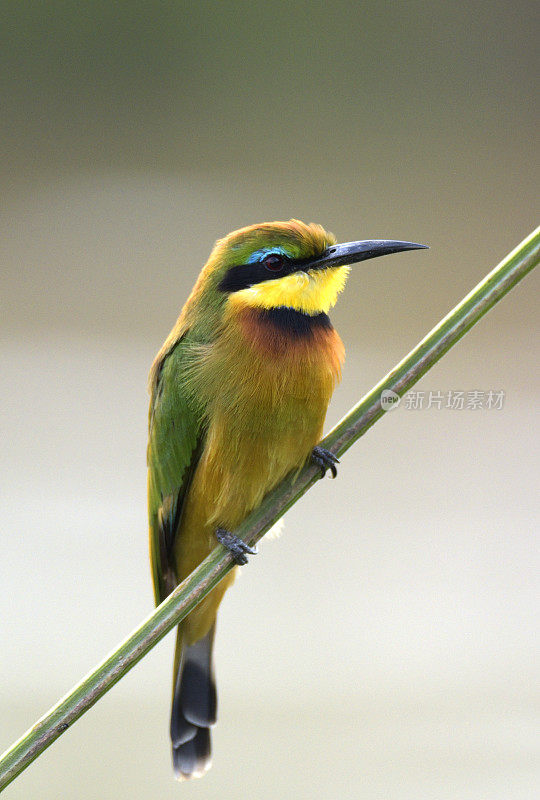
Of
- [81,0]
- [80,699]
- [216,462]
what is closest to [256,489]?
[216,462]

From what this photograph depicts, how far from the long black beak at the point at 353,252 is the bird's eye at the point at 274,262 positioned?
3 cm

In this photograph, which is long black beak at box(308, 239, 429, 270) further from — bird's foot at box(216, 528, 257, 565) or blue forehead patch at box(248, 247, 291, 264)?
bird's foot at box(216, 528, 257, 565)

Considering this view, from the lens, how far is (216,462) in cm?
72

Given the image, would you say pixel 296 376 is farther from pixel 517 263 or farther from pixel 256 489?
pixel 517 263

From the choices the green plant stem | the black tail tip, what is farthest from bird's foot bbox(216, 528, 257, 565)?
the black tail tip

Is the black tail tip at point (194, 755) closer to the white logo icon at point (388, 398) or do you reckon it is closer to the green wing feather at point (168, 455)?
the green wing feather at point (168, 455)

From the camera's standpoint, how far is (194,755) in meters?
0.85

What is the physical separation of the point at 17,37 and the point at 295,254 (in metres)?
1.16

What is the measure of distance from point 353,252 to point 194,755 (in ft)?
1.97

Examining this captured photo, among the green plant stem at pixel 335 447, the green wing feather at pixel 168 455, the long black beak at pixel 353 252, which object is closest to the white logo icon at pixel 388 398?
the green plant stem at pixel 335 447

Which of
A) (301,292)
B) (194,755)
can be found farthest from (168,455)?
(194,755)

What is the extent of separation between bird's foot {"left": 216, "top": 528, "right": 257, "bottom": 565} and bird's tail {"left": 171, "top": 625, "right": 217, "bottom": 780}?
0.19 meters

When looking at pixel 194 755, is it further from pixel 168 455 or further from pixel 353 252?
pixel 353 252

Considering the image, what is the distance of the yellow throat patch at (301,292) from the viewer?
0.59 meters
